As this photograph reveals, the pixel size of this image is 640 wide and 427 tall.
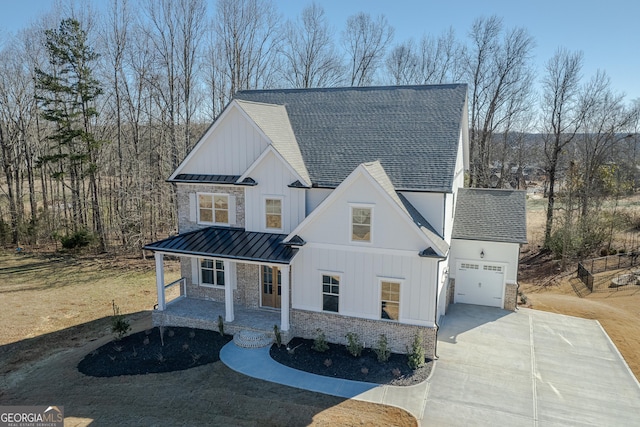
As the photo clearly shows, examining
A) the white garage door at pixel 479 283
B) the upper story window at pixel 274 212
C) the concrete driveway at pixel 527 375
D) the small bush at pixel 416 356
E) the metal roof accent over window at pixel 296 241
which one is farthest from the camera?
the white garage door at pixel 479 283

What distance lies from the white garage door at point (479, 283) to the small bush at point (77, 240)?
2735cm

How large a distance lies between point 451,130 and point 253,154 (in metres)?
8.13

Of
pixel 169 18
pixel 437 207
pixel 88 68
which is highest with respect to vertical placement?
pixel 169 18

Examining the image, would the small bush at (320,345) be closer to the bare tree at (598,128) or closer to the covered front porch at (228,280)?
the covered front porch at (228,280)

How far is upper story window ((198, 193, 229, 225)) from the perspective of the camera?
693 inches

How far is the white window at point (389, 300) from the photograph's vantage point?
548 inches

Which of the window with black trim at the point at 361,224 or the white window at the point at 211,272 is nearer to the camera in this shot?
the window with black trim at the point at 361,224

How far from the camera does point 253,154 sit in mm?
16859

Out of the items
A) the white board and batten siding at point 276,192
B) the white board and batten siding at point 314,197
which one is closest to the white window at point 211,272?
the white board and batten siding at point 276,192

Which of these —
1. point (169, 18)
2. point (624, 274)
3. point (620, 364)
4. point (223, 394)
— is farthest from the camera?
point (169, 18)

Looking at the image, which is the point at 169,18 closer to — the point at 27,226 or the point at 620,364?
the point at 27,226

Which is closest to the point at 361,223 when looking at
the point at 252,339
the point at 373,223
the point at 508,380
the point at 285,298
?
the point at 373,223

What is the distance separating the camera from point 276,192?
53.1 ft

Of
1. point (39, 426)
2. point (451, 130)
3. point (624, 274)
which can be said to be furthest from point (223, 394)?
point (624, 274)
